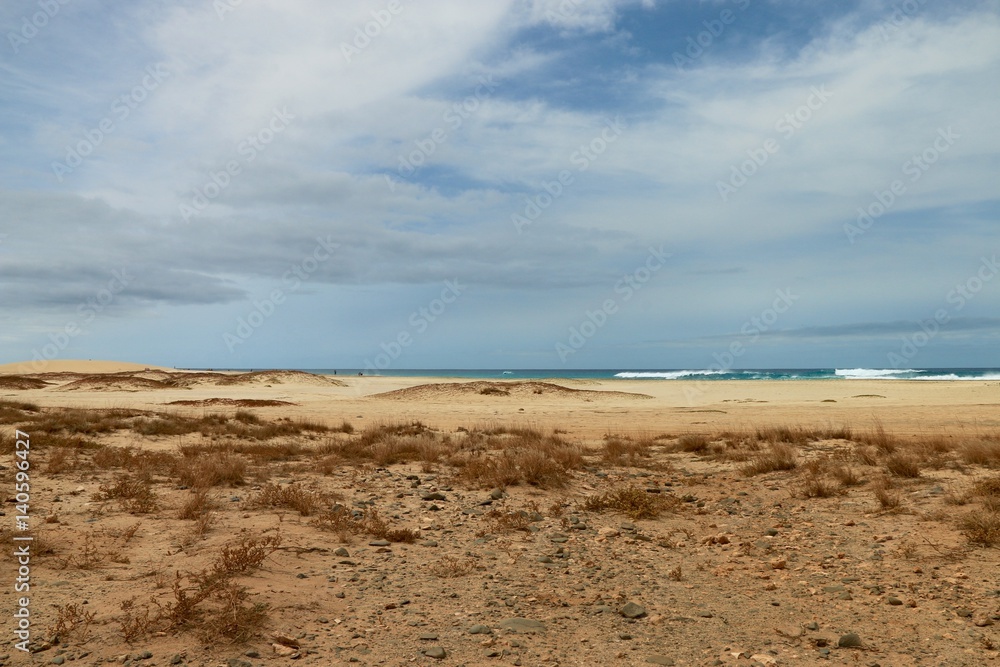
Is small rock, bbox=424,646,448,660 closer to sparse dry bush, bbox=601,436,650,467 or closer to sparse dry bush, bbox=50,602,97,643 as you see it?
sparse dry bush, bbox=50,602,97,643

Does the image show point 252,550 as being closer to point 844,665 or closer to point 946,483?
point 844,665

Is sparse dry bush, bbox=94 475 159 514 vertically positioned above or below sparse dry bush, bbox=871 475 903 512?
above

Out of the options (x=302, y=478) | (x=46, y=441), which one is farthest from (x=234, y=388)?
(x=302, y=478)

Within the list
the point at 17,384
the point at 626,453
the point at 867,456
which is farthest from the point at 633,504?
the point at 17,384

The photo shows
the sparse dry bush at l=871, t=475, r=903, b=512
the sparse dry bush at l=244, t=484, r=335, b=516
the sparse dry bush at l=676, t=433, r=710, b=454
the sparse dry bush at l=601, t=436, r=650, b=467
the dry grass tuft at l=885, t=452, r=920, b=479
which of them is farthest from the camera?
the sparse dry bush at l=676, t=433, r=710, b=454

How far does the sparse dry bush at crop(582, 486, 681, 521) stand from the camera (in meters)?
9.45

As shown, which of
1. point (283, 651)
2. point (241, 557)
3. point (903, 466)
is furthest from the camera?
point (903, 466)

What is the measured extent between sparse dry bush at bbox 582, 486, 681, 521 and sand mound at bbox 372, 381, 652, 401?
33445 mm

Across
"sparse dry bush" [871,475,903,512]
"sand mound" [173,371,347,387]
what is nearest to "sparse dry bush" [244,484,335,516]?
"sparse dry bush" [871,475,903,512]

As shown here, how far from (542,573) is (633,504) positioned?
9.89 feet

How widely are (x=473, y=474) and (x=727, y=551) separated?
5.12 m

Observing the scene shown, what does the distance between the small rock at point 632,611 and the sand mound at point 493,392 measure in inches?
1462

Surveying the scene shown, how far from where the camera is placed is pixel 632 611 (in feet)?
19.9

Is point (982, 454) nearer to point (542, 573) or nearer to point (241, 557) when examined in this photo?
point (542, 573)
